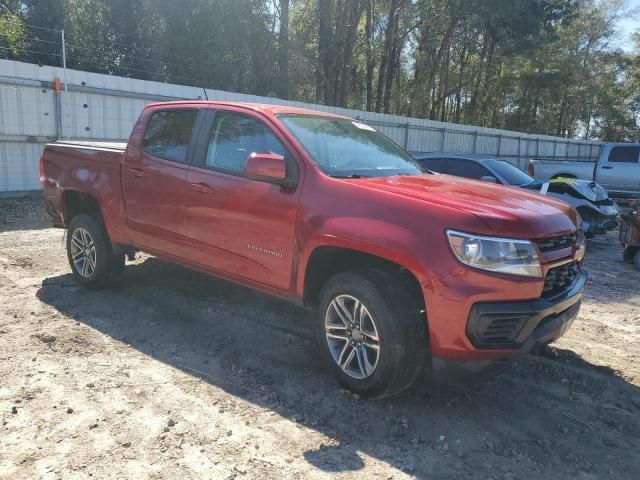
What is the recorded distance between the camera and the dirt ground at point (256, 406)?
302cm

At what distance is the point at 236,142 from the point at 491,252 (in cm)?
230

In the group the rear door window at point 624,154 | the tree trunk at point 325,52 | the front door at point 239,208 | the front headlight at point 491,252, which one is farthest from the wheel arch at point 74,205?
the tree trunk at point 325,52

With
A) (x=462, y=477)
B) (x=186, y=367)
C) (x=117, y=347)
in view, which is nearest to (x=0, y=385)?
(x=117, y=347)

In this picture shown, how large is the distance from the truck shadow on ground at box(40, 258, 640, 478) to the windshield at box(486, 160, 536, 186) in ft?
20.3

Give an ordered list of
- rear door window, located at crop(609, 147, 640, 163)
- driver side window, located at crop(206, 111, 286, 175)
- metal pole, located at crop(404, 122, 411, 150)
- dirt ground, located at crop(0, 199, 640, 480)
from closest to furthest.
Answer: dirt ground, located at crop(0, 199, 640, 480) < driver side window, located at crop(206, 111, 286, 175) < rear door window, located at crop(609, 147, 640, 163) < metal pole, located at crop(404, 122, 411, 150)

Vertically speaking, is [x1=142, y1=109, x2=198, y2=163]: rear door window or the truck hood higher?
[x1=142, y1=109, x2=198, y2=163]: rear door window

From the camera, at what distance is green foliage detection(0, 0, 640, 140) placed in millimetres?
22906

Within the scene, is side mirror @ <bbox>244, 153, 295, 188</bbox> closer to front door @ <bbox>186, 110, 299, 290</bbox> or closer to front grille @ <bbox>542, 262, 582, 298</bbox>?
front door @ <bbox>186, 110, 299, 290</bbox>

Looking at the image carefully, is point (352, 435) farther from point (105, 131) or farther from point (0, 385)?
point (105, 131)

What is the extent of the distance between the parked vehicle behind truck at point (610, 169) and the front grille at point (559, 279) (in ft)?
39.4

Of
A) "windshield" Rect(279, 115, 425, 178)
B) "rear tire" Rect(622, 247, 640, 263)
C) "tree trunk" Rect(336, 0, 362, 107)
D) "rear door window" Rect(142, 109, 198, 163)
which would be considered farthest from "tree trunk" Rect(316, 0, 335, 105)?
"windshield" Rect(279, 115, 425, 178)

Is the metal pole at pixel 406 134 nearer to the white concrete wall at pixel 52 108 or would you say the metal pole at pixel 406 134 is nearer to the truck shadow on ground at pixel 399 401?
the white concrete wall at pixel 52 108

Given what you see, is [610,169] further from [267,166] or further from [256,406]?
[256,406]

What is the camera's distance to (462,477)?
2.95 metres
